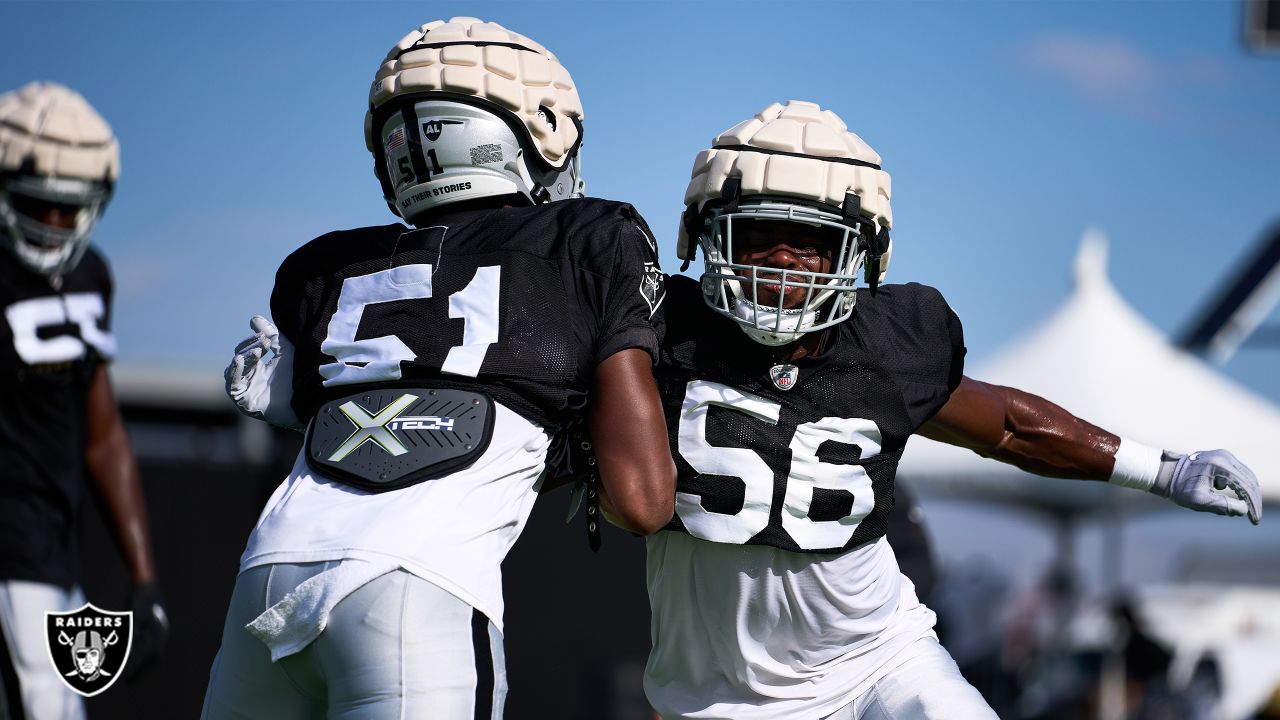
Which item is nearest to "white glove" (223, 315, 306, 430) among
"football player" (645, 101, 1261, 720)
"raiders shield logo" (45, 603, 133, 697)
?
"football player" (645, 101, 1261, 720)

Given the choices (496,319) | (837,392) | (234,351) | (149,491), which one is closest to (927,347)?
(837,392)

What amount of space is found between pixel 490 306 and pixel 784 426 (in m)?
0.82

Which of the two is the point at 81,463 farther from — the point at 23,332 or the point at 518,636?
the point at 518,636

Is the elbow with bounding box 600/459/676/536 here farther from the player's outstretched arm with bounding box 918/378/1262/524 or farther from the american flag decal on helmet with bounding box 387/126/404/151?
the player's outstretched arm with bounding box 918/378/1262/524

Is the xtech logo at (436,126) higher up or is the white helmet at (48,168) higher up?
the xtech logo at (436,126)

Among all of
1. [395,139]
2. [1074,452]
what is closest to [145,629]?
[395,139]

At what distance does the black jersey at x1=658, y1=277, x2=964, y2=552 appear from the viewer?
2807mm

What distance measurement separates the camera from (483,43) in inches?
104

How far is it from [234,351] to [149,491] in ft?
11.2

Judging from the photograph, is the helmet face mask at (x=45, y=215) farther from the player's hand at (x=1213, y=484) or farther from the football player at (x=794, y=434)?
the player's hand at (x=1213, y=484)

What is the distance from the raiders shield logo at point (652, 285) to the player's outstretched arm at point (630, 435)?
11 cm

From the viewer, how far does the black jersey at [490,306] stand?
227cm

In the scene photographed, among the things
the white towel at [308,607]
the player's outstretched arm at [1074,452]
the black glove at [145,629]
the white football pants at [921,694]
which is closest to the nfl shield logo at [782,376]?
the player's outstretched arm at [1074,452]

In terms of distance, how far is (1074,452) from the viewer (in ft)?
10.4
